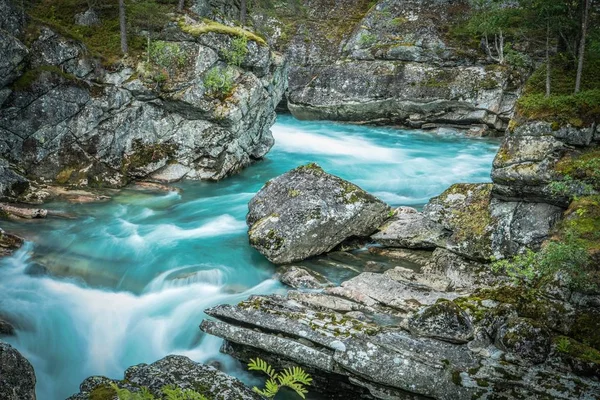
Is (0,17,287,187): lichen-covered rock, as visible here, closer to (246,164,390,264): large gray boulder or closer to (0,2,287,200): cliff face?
(0,2,287,200): cliff face

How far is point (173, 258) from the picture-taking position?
11609mm

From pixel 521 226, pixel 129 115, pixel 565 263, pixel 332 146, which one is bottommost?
pixel 332 146

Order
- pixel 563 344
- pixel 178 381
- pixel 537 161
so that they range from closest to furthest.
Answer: pixel 178 381 → pixel 563 344 → pixel 537 161

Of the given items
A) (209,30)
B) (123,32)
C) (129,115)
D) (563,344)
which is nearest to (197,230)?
(129,115)

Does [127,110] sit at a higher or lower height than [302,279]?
higher

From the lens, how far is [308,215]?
36.0 ft

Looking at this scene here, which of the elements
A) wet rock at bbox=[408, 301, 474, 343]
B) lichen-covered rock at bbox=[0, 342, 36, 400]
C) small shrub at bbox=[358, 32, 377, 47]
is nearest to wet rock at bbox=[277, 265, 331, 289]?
wet rock at bbox=[408, 301, 474, 343]

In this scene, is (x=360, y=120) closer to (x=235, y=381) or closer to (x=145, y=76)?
(x=145, y=76)

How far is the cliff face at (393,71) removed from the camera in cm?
2317

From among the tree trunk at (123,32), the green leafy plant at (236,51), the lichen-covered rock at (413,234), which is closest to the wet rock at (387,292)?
the lichen-covered rock at (413,234)

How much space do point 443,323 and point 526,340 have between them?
3.64 ft

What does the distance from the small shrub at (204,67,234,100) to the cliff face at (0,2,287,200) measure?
0.28 feet

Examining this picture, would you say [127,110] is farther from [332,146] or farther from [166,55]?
[332,146]

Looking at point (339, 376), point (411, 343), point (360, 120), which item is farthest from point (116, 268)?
point (360, 120)
